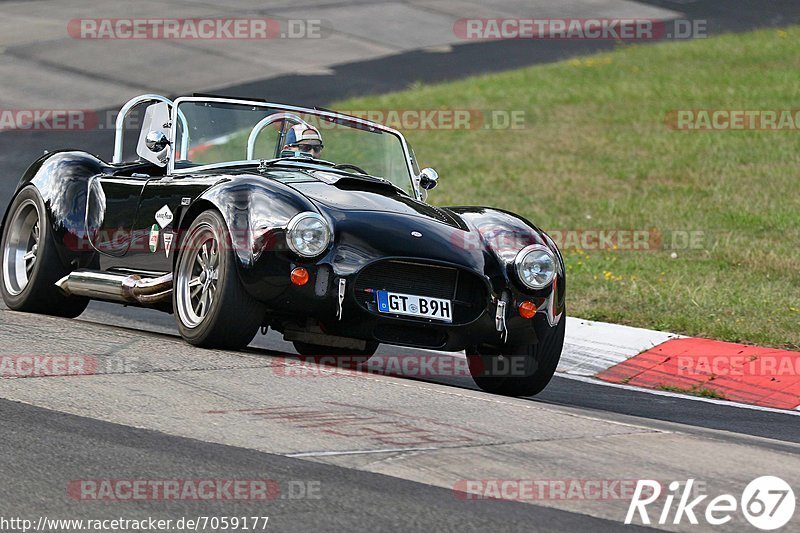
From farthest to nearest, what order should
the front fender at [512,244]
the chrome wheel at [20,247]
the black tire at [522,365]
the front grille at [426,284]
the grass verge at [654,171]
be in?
1. the grass verge at [654,171]
2. the chrome wheel at [20,247]
3. the black tire at [522,365]
4. the front fender at [512,244]
5. the front grille at [426,284]

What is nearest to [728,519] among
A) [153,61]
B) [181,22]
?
[153,61]

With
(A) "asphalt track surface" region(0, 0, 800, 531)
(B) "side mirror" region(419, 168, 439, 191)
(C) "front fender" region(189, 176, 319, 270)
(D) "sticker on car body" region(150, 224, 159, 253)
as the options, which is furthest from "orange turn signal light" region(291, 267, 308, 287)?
(B) "side mirror" region(419, 168, 439, 191)

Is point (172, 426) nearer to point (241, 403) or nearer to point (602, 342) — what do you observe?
point (241, 403)

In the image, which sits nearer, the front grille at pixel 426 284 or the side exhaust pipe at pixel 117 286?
the front grille at pixel 426 284

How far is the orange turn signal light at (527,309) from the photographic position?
23.8 feet

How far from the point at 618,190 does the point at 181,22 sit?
12.2m

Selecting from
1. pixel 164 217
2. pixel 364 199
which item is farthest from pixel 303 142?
pixel 364 199

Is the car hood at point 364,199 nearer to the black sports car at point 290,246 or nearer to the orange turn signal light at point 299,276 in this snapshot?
the black sports car at point 290,246

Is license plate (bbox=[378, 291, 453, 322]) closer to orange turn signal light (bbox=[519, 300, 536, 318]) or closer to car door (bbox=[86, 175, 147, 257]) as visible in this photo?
orange turn signal light (bbox=[519, 300, 536, 318])

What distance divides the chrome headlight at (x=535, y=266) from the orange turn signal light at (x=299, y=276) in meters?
1.16

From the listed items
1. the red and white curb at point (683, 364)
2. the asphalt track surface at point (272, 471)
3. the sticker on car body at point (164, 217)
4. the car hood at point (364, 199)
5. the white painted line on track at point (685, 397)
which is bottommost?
the white painted line on track at point (685, 397)

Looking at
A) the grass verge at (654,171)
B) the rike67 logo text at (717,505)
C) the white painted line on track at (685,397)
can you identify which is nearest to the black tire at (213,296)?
the rike67 logo text at (717,505)

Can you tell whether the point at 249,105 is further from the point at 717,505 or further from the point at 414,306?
the point at 717,505

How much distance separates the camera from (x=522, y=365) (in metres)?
7.56
